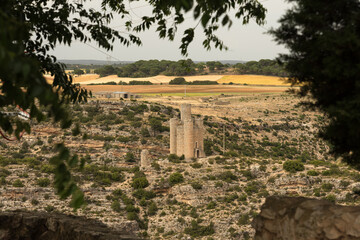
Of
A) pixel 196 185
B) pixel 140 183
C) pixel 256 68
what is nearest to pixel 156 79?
pixel 256 68

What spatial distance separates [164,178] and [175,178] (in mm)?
1170

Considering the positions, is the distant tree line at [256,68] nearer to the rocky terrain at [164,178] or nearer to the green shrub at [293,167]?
the rocky terrain at [164,178]

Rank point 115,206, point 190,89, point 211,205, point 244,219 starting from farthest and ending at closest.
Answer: point 190,89
point 211,205
point 115,206
point 244,219

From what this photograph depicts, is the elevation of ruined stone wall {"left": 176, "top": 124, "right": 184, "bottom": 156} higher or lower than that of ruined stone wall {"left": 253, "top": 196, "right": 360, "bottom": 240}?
lower

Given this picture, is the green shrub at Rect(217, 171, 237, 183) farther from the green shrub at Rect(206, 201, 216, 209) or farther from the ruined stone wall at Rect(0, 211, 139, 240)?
the ruined stone wall at Rect(0, 211, 139, 240)

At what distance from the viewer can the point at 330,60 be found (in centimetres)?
418

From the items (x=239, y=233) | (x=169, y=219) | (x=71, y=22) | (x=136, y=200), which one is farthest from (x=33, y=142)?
(x=71, y=22)

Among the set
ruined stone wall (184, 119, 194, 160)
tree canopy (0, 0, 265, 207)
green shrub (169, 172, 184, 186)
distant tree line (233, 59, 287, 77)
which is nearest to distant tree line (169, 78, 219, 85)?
distant tree line (233, 59, 287, 77)

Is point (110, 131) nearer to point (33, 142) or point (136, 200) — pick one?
point (33, 142)

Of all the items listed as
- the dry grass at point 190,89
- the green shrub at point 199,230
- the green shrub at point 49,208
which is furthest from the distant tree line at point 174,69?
the green shrub at point 49,208

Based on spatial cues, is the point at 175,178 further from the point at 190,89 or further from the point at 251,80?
the point at 251,80

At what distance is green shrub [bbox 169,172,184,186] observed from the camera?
3216 centimetres

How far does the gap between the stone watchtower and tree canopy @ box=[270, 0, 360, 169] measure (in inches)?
1282

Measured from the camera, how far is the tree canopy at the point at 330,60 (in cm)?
413
